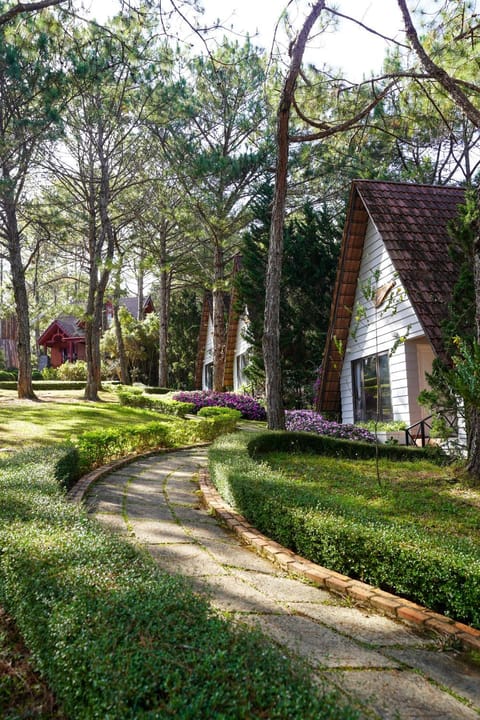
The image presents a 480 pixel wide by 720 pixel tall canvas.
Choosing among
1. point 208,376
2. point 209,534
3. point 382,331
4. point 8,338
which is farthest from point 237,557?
point 8,338

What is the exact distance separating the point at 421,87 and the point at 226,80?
40.2 ft

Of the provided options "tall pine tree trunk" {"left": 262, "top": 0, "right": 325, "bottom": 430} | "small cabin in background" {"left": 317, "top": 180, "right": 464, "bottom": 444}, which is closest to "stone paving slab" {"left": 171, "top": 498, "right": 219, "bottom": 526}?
"tall pine tree trunk" {"left": 262, "top": 0, "right": 325, "bottom": 430}

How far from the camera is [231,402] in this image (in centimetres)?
1895

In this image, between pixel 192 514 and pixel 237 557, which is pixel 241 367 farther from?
pixel 237 557

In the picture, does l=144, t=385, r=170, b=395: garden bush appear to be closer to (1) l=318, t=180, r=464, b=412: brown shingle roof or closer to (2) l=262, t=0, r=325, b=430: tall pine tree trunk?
(1) l=318, t=180, r=464, b=412: brown shingle roof

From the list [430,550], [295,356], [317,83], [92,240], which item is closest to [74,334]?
[92,240]

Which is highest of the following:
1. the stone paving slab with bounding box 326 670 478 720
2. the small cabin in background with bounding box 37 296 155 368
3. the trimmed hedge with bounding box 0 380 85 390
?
the small cabin in background with bounding box 37 296 155 368

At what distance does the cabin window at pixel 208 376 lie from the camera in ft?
95.9

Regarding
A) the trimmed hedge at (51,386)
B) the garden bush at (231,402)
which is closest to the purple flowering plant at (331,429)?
the garden bush at (231,402)

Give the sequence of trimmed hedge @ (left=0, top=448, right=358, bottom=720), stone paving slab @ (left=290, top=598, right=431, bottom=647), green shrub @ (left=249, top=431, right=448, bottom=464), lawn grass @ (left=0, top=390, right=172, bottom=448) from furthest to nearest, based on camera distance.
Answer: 1. lawn grass @ (left=0, top=390, right=172, bottom=448)
2. green shrub @ (left=249, top=431, right=448, bottom=464)
3. stone paving slab @ (left=290, top=598, right=431, bottom=647)
4. trimmed hedge @ (left=0, top=448, right=358, bottom=720)

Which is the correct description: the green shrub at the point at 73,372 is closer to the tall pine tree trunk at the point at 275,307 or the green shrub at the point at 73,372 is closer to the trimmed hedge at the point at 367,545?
the tall pine tree trunk at the point at 275,307

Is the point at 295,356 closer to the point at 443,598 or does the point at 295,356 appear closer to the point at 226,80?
the point at 226,80

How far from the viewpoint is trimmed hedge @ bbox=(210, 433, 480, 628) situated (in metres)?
3.24

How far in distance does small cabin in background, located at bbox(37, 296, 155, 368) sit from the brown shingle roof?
29690 mm
